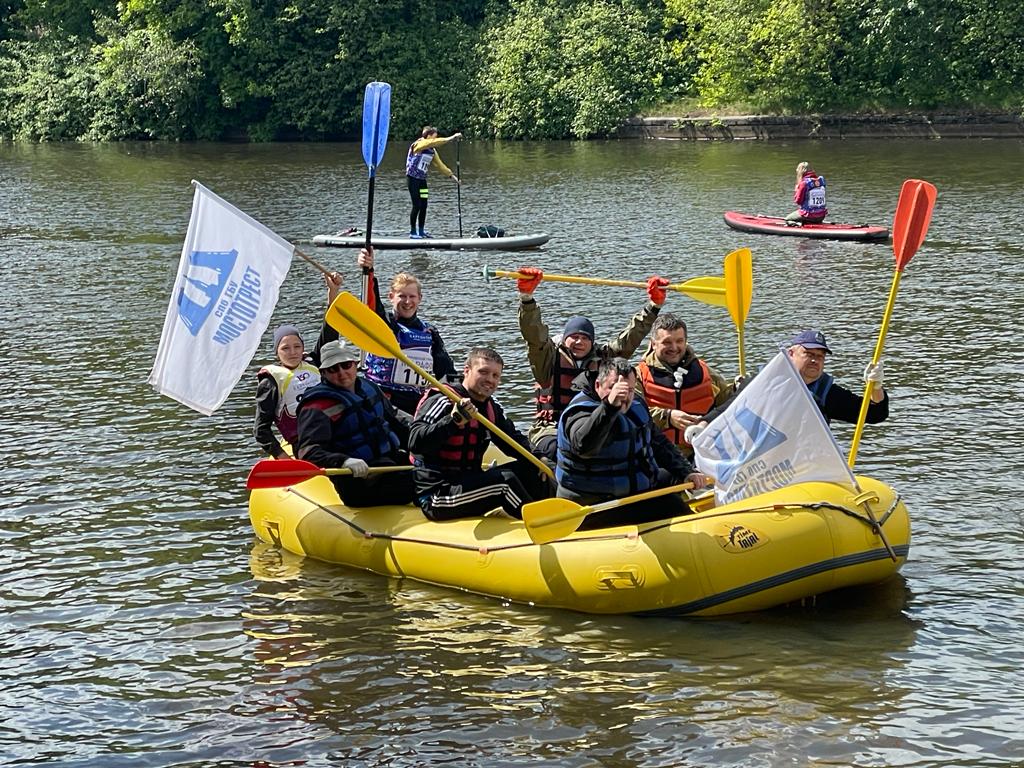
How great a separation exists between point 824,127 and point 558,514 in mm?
34176

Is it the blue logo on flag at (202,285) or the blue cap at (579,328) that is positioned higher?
the blue logo on flag at (202,285)

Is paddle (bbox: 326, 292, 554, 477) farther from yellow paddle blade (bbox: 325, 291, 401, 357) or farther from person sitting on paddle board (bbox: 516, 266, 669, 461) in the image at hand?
person sitting on paddle board (bbox: 516, 266, 669, 461)

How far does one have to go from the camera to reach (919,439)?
12.1 metres

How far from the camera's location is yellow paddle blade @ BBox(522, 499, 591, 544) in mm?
8562

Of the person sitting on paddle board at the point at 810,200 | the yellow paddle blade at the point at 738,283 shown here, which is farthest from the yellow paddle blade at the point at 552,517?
the person sitting on paddle board at the point at 810,200

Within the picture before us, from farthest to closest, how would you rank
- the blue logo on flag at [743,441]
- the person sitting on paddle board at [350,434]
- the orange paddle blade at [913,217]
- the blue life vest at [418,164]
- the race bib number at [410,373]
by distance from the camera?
the blue life vest at [418,164] → the race bib number at [410,373] → the orange paddle blade at [913,217] → the person sitting on paddle board at [350,434] → the blue logo on flag at [743,441]

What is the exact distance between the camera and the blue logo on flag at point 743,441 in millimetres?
8672

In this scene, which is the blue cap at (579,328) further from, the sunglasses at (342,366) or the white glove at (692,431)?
the sunglasses at (342,366)

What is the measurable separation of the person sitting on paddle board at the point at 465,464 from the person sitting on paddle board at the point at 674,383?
1157 millimetres

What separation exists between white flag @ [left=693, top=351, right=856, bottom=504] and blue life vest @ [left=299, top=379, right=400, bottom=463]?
2377mm

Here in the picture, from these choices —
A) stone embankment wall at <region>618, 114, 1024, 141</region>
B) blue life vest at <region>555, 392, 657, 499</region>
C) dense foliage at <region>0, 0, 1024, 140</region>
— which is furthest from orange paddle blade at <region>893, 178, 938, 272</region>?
dense foliage at <region>0, 0, 1024, 140</region>

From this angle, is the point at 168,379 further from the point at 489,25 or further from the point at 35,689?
the point at 489,25

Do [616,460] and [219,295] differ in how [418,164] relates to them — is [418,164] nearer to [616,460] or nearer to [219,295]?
[219,295]

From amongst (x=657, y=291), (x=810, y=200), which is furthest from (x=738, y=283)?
(x=810, y=200)
